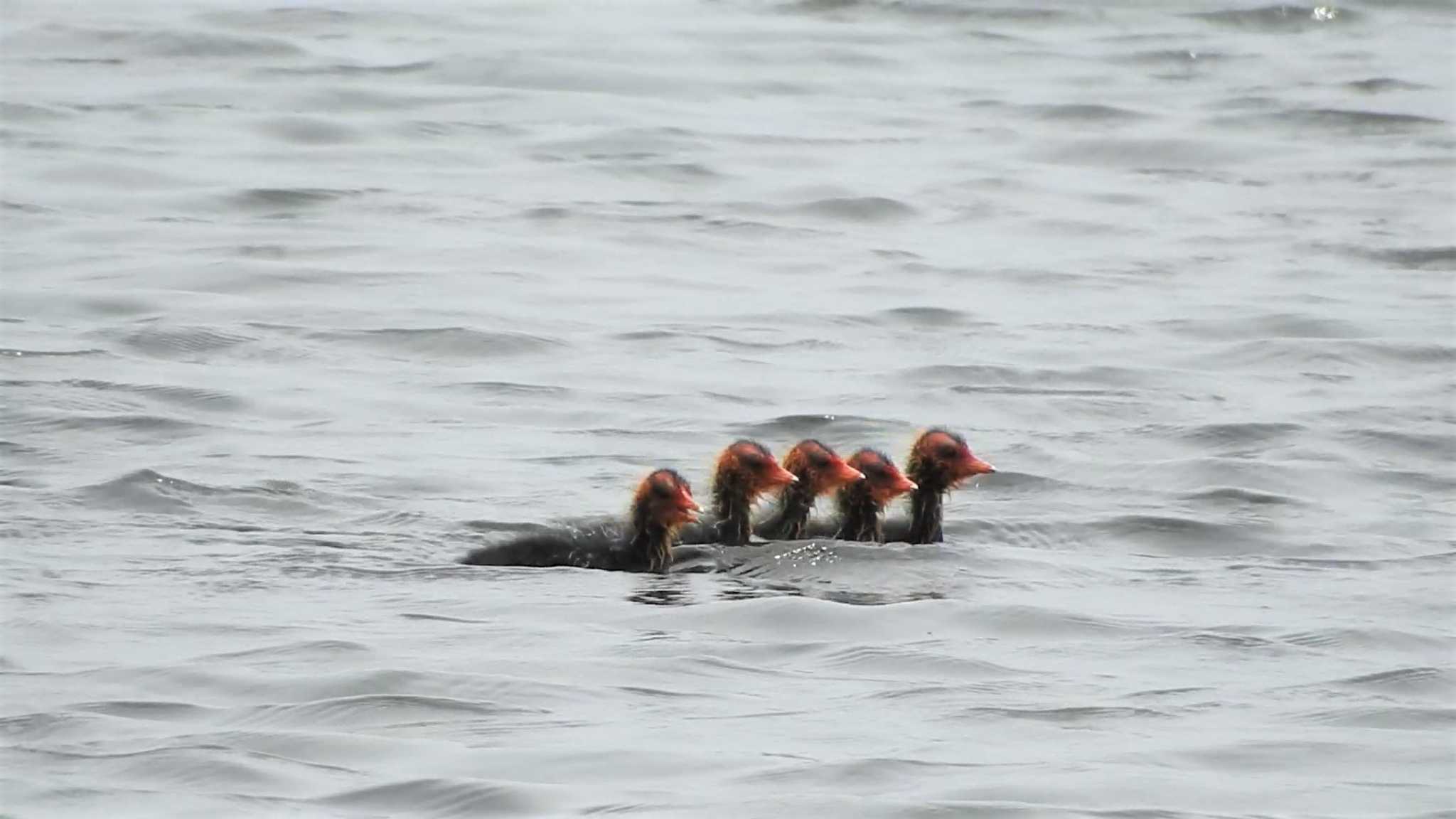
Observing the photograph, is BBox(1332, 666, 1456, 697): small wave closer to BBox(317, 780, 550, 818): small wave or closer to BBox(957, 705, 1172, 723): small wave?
BBox(957, 705, 1172, 723): small wave

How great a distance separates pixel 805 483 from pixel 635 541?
0.89m

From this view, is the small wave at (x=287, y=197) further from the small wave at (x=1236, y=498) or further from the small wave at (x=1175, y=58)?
the small wave at (x=1175, y=58)

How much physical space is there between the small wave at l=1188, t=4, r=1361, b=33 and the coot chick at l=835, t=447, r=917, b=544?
49.0 ft

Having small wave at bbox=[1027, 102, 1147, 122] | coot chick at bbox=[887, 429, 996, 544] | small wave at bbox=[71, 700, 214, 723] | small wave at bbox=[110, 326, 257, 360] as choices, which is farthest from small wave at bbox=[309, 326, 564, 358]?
small wave at bbox=[1027, 102, 1147, 122]

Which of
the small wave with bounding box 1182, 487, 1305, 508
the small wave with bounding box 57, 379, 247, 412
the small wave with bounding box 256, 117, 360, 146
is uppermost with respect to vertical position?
the small wave with bounding box 256, 117, 360, 146

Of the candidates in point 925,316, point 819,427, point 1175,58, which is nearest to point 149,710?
point 819,427

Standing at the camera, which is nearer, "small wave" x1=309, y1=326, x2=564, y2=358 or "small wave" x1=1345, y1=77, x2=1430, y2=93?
"small wave" x1=309, y1=326, x2=564, y2=358

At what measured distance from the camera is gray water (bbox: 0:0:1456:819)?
29.2ft

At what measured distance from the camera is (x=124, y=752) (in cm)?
846

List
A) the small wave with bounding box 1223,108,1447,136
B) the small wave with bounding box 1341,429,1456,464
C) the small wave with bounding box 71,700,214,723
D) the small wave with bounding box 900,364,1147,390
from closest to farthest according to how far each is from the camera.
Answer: the small wave with bounding box 71,700,214,723, the small wave with bounding box 1341,429,1456,464, the small wave with bounding box 900,364,1147,390, the small wave with bounding box 1223,108,1447,136

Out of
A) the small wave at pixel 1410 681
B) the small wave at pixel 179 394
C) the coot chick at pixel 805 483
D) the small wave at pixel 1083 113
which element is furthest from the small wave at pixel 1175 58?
the small wave at pixel 1410 681

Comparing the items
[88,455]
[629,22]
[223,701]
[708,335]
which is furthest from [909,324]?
[629,22]

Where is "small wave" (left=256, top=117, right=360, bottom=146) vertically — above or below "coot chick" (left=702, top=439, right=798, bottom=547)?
above

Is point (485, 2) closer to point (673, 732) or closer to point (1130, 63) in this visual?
point (1130, 63)
